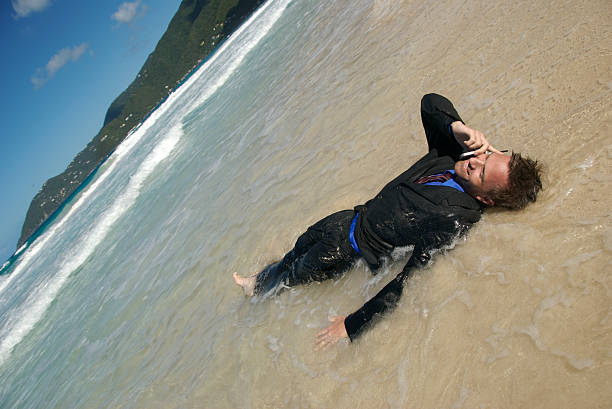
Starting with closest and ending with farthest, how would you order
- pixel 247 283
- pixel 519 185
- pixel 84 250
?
pixel 519 185 → pixel 247 283 → pixel 84 250

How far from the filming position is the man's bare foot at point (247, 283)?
3874mm

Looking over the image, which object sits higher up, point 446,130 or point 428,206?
point 446,130

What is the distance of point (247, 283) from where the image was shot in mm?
3906

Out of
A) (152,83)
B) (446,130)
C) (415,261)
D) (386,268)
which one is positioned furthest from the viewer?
(152,83)

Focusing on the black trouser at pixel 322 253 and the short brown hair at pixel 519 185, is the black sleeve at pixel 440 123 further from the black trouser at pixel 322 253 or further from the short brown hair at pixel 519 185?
the black trouser at pixel 322 253

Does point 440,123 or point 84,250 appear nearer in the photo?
point 440,123

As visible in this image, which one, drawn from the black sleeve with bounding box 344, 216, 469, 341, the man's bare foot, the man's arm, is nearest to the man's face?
the man's arm

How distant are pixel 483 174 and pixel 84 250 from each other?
1433cm

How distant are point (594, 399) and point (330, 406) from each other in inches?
58.1

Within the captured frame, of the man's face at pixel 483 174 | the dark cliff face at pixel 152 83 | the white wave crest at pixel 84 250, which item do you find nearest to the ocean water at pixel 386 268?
the man's face at pixel 483 174

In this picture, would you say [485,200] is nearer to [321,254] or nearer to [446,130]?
[446,130]

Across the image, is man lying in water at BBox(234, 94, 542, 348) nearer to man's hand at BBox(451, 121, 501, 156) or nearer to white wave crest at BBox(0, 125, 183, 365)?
man's hand at BBox(451, 121, 501, 156)

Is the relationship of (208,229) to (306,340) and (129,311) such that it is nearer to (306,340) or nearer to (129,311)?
(129,311)

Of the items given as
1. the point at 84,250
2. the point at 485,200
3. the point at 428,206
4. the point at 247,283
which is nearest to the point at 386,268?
the point at 428,206
